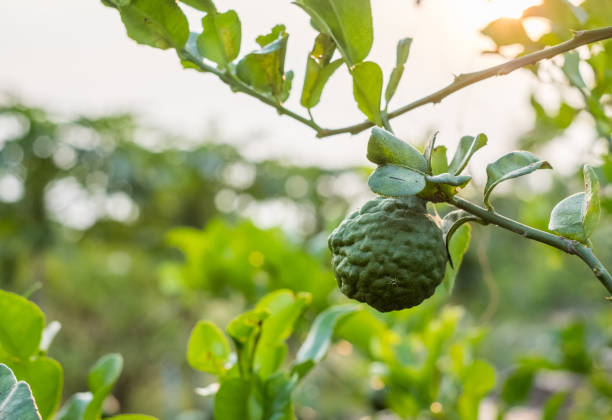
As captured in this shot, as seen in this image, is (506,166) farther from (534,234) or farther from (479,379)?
(479,379)

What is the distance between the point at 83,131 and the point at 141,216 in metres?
1.64

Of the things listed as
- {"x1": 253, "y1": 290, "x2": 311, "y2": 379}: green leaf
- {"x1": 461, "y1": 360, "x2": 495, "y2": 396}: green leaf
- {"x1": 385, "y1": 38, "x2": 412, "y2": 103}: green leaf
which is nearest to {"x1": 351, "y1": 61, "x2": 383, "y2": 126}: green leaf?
{"x1": 385, "y1": 38, "x2": 412, "y2": 103}: green leaf

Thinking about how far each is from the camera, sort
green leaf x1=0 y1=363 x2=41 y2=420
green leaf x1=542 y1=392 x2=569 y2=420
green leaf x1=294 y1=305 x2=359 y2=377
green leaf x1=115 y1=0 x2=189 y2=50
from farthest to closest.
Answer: green leaf x1=542 y1=392 x2=569 y2=420 → green leaf x1=294 y1=305 x2=359 y2=377 → green leaf x1=115 y1=0 x2=189 y2=50 → green leaf x1=0 y1=363 x2=41 y2=420

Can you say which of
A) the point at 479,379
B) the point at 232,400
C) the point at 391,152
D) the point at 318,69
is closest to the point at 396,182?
the point at 391,152

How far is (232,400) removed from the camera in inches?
16.0

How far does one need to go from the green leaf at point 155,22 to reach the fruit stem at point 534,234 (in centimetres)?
19

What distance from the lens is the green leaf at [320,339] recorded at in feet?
1.41

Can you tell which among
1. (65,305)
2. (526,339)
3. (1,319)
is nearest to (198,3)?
(1,319)

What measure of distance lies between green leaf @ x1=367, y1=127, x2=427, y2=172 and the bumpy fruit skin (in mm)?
42

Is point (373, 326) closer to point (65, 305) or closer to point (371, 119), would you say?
point (371, 119)

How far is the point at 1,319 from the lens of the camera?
0.36 metres

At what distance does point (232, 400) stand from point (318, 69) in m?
0.24

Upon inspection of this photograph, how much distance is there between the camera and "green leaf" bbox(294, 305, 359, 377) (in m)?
0.43

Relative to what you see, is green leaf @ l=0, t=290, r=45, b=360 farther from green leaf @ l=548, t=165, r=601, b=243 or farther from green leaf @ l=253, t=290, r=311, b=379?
green leaf @ l=548, t=165, r=601, b=243
